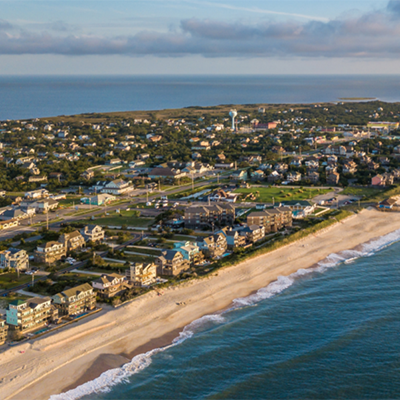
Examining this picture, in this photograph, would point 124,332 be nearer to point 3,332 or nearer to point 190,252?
point 3,332

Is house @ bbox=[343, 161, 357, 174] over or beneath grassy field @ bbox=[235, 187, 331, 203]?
over

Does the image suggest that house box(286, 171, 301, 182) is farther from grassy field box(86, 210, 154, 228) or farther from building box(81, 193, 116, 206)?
grassy field box(86, 210, 154, 228)

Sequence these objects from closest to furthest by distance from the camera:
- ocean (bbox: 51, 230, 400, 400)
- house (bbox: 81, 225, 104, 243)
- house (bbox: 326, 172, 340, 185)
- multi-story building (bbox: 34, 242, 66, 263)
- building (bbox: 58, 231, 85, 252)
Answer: ocean (bbox: 51, 230, 400, 400) → multi-story building (bbox: 34, 242, 66, 263) → building (bbox: 58, 231, 85, 252) → house (bbox: 81, 225, 104, 243) → house (bbox: 326, 172, 340, 185)

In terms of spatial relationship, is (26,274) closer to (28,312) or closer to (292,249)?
(28,312)

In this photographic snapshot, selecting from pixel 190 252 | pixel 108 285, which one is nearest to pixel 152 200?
pixel 190 252

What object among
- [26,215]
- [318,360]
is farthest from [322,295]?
[26,215]

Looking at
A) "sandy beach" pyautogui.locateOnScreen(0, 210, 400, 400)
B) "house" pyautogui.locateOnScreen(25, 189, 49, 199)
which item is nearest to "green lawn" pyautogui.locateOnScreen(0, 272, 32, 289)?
"sandy beach" pyautogui.locateOnScreen(0, 210, 400, 400)
